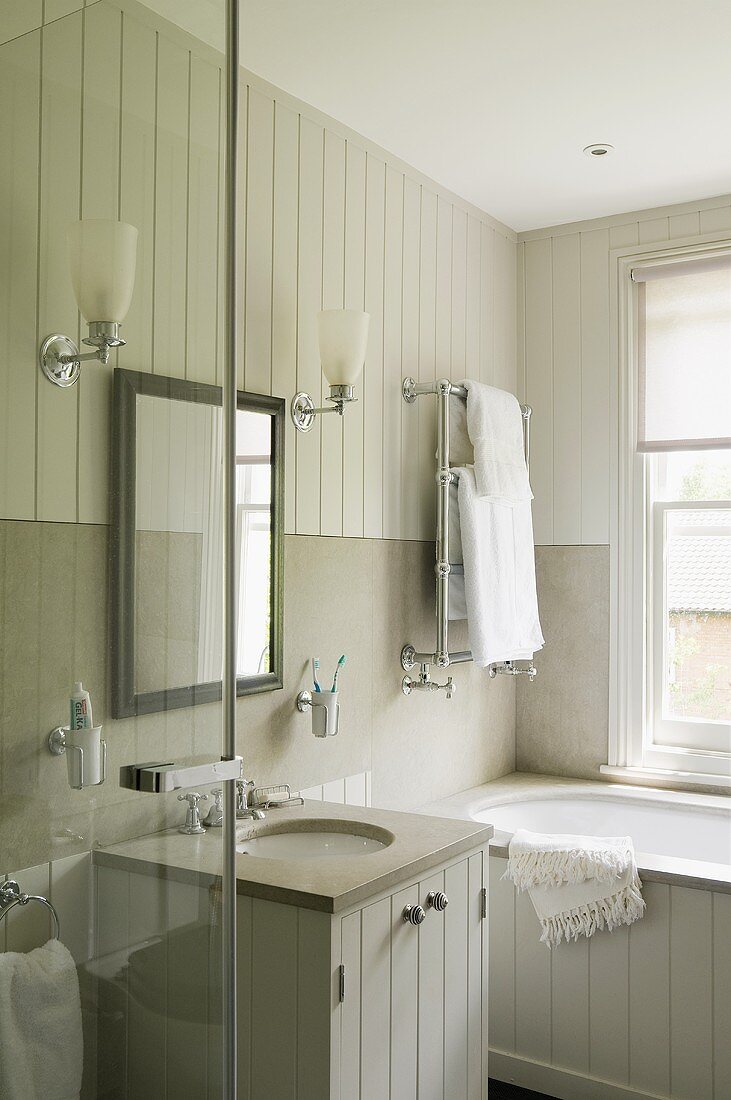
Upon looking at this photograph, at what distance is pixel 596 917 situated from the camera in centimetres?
250

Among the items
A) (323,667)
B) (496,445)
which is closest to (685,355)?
(496,445)

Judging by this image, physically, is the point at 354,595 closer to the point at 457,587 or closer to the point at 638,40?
the point at 457,587

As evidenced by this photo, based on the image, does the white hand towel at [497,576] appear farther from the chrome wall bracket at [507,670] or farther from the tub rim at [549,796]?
the tub rim at [549,796]

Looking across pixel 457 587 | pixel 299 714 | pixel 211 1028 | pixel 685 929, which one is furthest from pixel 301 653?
pixel 211 1028

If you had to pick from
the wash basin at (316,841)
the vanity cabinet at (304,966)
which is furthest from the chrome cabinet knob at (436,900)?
the wash basin at (316,841)

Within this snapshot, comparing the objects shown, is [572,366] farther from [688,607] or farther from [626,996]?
[626,996]

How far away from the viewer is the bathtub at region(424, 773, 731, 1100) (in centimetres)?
238

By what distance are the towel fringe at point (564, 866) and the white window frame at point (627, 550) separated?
961 millimetres

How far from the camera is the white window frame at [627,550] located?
3475 millimetres

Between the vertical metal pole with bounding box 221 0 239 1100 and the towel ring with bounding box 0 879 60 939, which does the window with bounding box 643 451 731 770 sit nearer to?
the vertical metal pole with bounding box 221 0 239 1100

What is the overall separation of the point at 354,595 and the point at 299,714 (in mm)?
385

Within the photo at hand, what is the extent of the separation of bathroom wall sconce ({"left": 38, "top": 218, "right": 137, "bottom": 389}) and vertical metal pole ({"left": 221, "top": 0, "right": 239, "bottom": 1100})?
0.17m

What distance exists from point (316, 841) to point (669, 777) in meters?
1.61

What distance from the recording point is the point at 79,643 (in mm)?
1094
